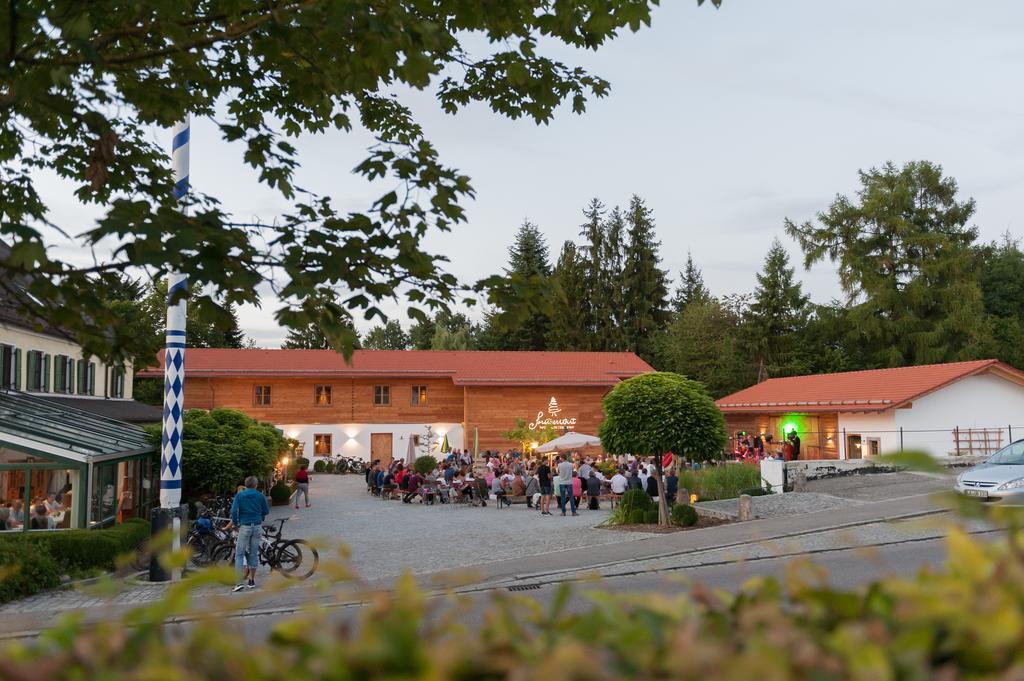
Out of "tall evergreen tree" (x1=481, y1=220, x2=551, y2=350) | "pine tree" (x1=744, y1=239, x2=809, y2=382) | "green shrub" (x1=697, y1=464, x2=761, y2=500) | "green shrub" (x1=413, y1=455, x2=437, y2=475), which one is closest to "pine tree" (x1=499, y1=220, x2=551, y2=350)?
"tall evergreen tree" (x1=481, y1=220, x2=551, y2=350)

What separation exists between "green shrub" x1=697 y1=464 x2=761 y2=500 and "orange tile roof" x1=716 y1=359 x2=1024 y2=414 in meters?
12.7

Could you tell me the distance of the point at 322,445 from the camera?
4772cm

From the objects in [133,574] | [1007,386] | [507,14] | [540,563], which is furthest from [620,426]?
[1007,386]

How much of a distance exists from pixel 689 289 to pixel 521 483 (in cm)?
6282

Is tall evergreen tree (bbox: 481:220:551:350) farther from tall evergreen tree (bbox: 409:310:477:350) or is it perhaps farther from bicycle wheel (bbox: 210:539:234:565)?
bicycle wheel (bbox: 210:539:234:565)

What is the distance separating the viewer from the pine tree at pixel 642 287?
72625mm

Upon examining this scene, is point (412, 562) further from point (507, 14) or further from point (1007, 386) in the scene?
point (1007, 386)

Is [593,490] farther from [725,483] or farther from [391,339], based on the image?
[391,339]

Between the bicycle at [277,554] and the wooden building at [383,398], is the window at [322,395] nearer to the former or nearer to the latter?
the wooden building at [383,398]

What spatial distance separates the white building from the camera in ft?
115

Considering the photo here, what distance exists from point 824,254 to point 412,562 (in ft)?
170

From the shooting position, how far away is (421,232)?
6594 millimetres

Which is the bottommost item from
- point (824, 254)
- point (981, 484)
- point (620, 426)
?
point (981, 484)

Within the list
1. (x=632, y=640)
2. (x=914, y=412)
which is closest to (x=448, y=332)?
(x=914, y=412)
